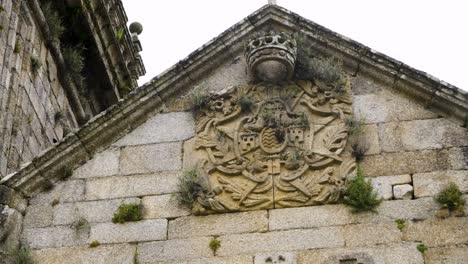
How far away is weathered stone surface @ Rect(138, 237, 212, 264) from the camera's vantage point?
431 inches

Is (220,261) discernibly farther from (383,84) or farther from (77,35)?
(77,35)

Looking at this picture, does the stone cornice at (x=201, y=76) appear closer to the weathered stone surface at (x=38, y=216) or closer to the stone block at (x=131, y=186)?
the weathered stone surface at (x=38, y=216)

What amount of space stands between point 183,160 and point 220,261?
1.33 meters

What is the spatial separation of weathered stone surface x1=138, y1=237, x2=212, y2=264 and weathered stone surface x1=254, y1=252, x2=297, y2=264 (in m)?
0.49

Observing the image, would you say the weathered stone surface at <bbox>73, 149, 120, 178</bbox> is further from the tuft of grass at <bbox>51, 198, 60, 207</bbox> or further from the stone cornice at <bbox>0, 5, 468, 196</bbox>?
the tuft of grass at <bbox>51, 198, 60, 207</bbox>

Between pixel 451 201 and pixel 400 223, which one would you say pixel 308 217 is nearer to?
pixel 400 223

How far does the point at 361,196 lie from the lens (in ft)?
35.8

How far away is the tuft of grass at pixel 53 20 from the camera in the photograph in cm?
1493

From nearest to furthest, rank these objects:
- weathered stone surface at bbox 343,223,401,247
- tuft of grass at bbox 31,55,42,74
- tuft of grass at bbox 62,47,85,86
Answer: weathered stone surface at bbox 343,223,401,247
tuft of grass at bbox 31,55,42,74
tuft of grass at bbox 62,47,85,86

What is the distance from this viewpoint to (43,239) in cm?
1137

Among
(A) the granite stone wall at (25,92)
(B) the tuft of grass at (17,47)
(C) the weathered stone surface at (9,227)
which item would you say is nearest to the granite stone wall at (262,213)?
(C) the weathered stone surface at (9,227)

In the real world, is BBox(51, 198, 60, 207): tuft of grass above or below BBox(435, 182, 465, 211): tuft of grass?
above

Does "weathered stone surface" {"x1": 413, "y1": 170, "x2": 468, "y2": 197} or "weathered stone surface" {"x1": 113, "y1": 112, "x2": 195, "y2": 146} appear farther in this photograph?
"weathered stone surface" {"x1": 113, "y1": 112, "x2": 195, "y2": 146}

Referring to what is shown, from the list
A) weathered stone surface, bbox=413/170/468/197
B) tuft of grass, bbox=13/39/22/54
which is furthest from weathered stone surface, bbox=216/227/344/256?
tuft of grass, bbox=13/39/22/54
